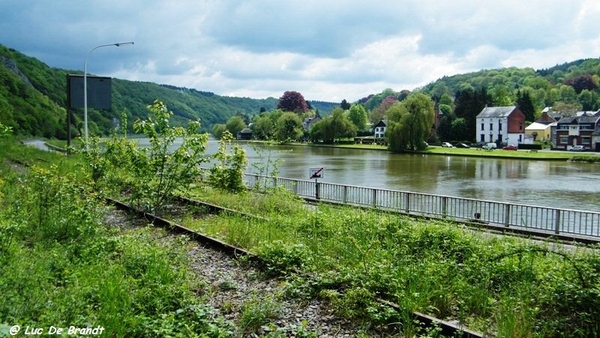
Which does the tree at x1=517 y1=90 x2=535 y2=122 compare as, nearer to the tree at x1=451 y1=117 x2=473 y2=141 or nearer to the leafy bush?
the tree at x1=451 y1=117 x2=473 y2=141

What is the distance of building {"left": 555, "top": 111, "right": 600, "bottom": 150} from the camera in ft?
290

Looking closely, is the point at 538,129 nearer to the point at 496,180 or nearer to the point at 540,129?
the point at 540,129

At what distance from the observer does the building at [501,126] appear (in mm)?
100500

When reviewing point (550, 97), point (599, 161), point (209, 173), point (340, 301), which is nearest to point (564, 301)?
point (340, 301)

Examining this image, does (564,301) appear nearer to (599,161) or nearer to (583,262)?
(583,262)

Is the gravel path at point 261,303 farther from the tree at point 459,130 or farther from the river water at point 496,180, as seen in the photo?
the tree at point 459,130

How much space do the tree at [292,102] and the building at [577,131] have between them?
3847 inches

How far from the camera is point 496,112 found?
101688 mm

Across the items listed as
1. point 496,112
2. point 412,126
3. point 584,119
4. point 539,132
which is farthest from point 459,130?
point 412,126

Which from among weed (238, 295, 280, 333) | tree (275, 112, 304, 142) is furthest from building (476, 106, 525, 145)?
weed (238, 295, 280, 333)

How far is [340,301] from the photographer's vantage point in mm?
6145

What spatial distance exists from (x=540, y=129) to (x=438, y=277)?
377 ft

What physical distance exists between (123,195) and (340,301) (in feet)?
41.1

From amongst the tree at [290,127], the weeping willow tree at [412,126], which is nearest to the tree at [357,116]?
the tree at [290,127]
